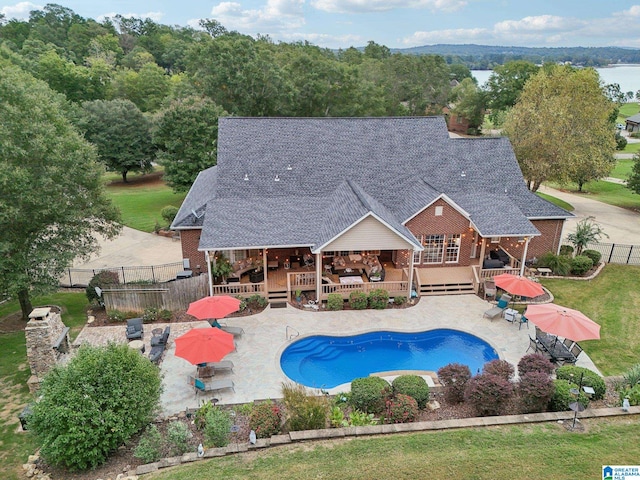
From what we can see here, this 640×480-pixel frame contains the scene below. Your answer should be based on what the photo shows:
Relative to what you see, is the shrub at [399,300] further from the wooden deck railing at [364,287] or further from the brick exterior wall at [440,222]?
the brick exterior wall at [440,222]

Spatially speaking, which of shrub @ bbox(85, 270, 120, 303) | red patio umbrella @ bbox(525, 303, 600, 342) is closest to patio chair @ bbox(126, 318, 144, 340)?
shrub @ bbox(85, 270, 120, 303)

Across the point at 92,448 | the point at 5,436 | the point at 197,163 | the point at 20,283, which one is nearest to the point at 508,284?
the point at 92,448

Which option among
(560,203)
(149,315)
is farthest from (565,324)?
(560,203)

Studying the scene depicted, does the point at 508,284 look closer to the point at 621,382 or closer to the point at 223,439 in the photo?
the point at 621,382

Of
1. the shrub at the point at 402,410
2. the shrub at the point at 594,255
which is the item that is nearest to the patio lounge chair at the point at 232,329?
the shrub at the point at 402,410

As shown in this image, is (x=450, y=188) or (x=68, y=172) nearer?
(x=68, y=172)

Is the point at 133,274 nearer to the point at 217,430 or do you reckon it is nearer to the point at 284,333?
the point at 284,333
